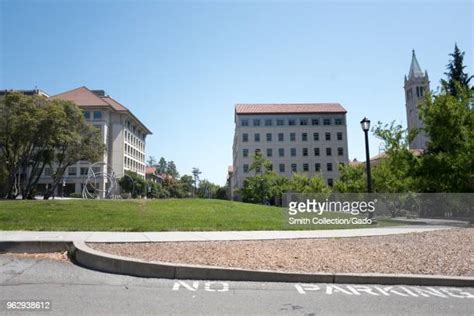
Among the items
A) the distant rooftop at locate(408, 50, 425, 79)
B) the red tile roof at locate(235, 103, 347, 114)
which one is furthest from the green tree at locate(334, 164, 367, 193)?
the distant rooftop at locate(408, 50, 425, 79)

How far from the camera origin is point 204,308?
544 cm

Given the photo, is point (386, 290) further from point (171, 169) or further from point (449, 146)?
point (171, 169)

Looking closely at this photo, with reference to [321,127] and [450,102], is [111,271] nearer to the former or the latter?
[450,102]

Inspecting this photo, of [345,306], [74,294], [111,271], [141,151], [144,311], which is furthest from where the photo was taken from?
[141,151]

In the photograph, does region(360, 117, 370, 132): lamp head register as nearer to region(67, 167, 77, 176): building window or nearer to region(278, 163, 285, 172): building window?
region(278, 163, 285, 172): building window

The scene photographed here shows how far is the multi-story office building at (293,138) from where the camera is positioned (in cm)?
9812

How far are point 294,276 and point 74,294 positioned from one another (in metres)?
3.58

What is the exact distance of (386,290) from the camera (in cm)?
655

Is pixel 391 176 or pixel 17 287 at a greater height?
pixel 391 176

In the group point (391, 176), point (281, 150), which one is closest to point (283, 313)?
point (391, 176)

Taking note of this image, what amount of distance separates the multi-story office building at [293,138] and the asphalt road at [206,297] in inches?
3558

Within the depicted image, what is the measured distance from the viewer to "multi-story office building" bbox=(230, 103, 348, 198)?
98.1 metres

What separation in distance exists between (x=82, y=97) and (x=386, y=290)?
96.6 metres

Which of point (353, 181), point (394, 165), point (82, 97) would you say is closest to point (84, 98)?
point (82, 97)
